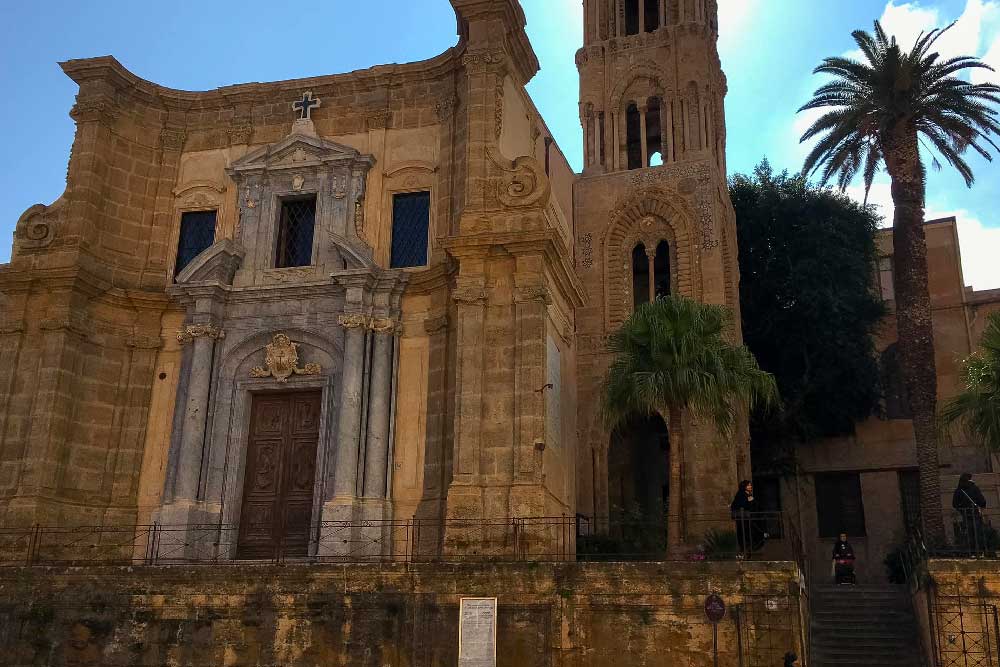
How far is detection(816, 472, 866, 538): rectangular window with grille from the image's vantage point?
28438 mm

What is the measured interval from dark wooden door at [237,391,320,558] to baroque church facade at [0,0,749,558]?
41 millimetres

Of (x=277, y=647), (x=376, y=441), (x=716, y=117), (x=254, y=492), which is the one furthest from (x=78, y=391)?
(x=716, y=117)

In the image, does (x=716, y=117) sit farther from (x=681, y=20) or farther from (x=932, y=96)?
(x=932, y=96)

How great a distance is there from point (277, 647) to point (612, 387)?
22.1 ft

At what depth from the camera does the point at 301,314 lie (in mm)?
19094

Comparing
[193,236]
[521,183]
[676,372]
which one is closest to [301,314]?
[193,236]

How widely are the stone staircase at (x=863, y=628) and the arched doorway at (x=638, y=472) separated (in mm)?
4818

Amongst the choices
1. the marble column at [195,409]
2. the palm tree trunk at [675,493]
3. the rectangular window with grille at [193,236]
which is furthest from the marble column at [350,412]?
the palm tree trunk at [675,493]

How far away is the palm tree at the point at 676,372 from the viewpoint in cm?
1634

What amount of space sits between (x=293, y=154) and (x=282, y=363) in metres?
4.45

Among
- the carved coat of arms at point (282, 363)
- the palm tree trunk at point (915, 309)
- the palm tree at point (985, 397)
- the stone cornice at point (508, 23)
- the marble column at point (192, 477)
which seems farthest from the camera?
the palm tree trunk at point (915, 309)

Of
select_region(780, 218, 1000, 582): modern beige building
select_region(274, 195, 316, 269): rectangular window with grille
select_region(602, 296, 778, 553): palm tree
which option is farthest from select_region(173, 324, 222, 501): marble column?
select_region(780, 218, 1000, 582): modern beige building

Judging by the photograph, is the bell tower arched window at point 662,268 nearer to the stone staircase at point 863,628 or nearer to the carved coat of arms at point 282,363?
the stone staircase at point 863,628

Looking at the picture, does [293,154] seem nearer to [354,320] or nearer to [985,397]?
[354,320]
